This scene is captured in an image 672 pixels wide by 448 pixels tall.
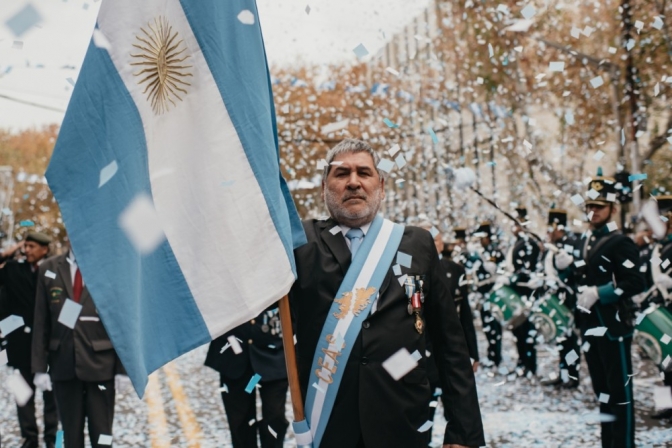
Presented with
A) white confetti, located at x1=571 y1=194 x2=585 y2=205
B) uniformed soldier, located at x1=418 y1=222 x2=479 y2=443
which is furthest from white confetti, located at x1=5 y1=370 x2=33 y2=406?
white confetti, located at x1=571 y1=194 x2=585 y2=205

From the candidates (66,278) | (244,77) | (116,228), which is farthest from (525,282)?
(116,228)

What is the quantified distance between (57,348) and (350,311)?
3.73 m

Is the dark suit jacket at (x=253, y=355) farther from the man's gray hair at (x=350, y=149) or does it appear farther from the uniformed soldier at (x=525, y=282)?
the uniformed soldier at (x=525, y=282)

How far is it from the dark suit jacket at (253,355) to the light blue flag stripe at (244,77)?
261 cm

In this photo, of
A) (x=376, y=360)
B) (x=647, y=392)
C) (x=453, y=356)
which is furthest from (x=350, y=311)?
(x=647, y=392)

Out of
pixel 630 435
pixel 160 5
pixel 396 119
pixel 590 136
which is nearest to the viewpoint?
pixel 160 5

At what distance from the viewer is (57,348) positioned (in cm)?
633

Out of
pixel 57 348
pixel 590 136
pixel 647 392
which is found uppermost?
pixel 590 136

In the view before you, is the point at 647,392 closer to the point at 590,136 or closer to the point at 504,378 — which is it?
the point at 504,378

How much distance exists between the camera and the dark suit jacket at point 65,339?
244 inches

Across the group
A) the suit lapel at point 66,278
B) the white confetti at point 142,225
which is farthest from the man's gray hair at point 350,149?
the suit lapel at point 66,278

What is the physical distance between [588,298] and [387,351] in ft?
12.9

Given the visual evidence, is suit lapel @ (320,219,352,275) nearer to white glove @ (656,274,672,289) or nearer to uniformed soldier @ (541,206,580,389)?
uniformed soldier @ (541,206,580,389)

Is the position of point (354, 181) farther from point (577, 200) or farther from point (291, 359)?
point (577, 200)
